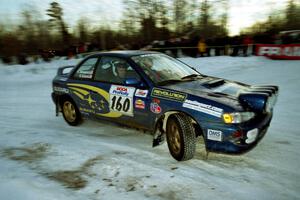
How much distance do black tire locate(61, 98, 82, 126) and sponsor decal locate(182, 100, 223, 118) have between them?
2527 millimetres

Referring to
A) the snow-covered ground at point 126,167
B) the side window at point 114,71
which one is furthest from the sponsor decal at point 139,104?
the snow-covered ground at point 126,167

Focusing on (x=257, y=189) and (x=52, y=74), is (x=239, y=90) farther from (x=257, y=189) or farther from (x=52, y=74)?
(x=52, y=74)

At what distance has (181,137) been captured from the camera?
139 inches

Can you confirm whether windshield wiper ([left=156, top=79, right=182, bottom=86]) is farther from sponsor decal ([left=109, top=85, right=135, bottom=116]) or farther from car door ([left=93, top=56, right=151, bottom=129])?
sponsor decal ([left=109, top=85, right=135, bottom=116])

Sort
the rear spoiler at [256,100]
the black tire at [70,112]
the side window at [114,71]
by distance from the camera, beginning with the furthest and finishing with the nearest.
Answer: the black tire at [70,112] < the side window at [114,71] < the rear spoiler at [256,100]

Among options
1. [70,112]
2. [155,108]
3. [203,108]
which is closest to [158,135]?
[155,108]

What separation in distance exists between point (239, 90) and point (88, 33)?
2410cm

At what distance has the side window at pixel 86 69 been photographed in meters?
4.92

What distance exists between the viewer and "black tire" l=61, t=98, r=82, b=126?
210 inches

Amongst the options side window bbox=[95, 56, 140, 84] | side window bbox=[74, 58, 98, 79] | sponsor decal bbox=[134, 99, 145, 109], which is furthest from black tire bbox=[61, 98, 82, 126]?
sponsor decal bbox=[134, 99, 145, 109]

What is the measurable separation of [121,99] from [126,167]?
3.72 feet

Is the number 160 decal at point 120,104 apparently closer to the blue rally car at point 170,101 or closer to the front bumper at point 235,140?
the blue rally car at point 170,101

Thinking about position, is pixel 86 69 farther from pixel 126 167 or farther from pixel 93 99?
pixel 126 167

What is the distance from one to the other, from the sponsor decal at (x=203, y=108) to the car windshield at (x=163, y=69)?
0.62 metres
